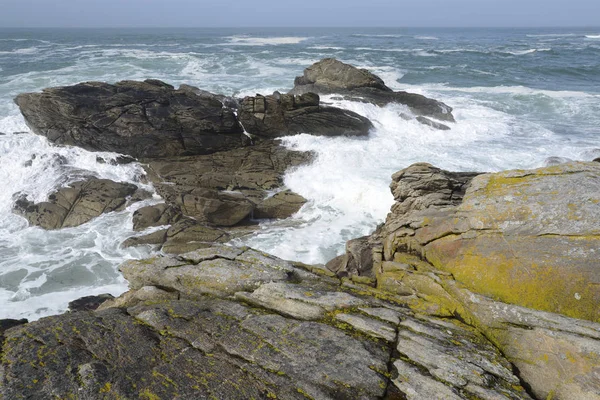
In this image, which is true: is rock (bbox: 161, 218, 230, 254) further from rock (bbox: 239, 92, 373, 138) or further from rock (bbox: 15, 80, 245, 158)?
rock (bbox: 239, 92, 373, 138)

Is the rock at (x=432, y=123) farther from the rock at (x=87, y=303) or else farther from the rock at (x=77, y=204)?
the rock at (x=87, y=303)

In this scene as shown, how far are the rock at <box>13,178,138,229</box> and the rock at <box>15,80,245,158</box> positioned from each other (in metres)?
3.17

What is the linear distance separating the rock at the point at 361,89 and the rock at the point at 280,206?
14373mm

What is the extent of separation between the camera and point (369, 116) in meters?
28.6

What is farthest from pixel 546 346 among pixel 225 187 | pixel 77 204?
pixel 77 204

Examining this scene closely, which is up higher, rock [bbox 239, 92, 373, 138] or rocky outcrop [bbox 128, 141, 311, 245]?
rock [bbox 239, 92, 373, 138]

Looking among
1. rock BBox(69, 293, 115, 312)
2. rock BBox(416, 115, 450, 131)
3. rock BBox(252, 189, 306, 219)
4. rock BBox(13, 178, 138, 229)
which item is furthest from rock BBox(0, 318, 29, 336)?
rock BBox(416, 115, 450, 131)

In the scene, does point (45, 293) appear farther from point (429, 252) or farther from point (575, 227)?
point (575, 227)

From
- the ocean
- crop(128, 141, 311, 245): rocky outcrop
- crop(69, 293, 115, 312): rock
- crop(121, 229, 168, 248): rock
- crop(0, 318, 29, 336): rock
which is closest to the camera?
crop(0, 318, 29, 336): rock

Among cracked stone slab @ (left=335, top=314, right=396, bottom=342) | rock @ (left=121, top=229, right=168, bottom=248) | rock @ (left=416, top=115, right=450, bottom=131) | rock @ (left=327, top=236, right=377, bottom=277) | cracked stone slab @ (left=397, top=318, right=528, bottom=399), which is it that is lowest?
rock @ (left=121, top=229, right=168, bottom=248)

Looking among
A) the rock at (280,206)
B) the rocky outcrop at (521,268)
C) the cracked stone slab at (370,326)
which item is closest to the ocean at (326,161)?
the rock at (280,206)

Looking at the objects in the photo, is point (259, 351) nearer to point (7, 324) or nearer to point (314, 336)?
point (314, 336)

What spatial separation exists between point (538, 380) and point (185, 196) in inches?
601

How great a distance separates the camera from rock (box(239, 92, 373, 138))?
23.2 meters
